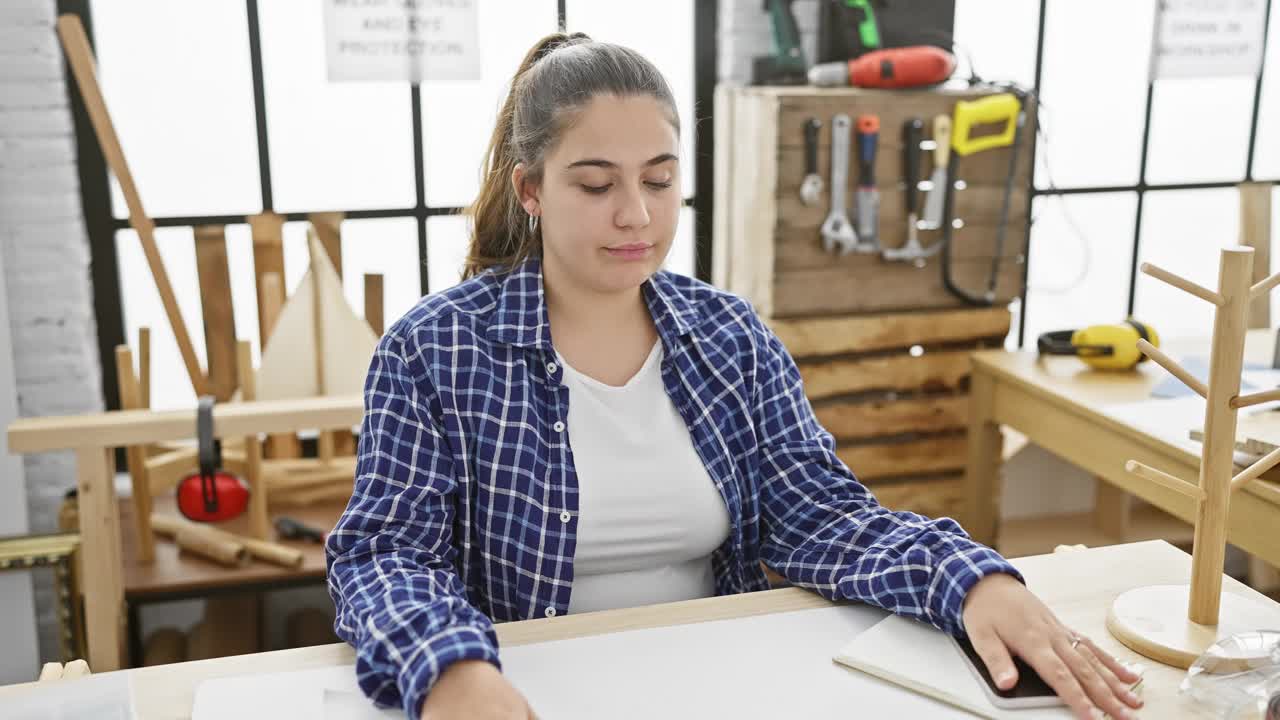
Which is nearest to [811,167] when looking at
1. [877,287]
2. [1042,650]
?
[877,287]

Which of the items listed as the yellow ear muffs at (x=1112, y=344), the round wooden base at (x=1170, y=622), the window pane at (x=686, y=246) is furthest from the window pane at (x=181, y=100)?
the round wooden base at (x=1170, y=622)

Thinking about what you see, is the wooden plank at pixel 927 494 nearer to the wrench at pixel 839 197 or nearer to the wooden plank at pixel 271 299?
the wrench at pixel 839 197

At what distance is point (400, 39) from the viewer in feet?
8.29

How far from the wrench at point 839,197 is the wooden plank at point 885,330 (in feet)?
0.57

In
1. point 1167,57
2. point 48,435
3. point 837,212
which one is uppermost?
point 1167,57

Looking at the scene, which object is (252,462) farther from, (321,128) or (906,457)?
(906,457)

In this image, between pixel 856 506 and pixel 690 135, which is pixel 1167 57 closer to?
pixel 690 135

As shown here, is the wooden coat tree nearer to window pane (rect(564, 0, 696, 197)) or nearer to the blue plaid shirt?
the blue plaid shirt

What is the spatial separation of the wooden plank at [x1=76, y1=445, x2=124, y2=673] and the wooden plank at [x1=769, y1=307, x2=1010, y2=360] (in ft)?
4.51

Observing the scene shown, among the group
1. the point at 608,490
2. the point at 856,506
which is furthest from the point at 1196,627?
the point at 608,490

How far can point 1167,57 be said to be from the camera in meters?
2.97

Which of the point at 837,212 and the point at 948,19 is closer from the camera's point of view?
the point at 837,212

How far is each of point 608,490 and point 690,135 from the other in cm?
159

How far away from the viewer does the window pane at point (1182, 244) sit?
3.13 m
